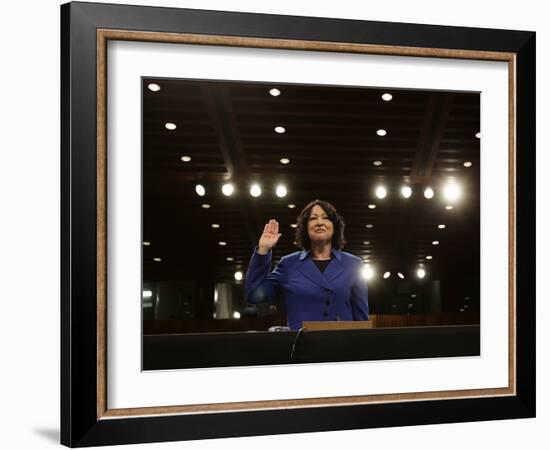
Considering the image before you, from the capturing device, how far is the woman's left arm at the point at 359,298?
221cm

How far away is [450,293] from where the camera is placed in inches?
90.4

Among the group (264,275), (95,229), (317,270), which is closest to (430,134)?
(317,270)

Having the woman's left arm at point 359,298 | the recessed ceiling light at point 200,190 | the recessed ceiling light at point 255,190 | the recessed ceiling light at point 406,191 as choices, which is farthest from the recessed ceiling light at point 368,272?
the recessed ceiling light at point 200,190

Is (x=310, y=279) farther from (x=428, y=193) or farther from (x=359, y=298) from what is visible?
(x=428, y=193)

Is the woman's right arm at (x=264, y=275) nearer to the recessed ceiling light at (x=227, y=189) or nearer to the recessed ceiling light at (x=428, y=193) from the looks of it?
the recessed ceiling light at (x=227, y=189)

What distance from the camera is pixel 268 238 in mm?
2262

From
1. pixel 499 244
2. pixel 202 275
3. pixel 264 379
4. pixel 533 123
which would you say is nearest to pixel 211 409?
pixel 264 379

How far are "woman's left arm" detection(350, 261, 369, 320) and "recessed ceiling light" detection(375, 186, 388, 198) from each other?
0.96 feet

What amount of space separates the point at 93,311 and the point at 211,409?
38cm

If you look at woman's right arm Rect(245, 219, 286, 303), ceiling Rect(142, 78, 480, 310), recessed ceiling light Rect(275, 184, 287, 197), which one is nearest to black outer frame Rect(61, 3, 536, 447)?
ceiling Rect(142, 78, 480, 310)

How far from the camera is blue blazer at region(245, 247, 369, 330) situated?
2.19 m

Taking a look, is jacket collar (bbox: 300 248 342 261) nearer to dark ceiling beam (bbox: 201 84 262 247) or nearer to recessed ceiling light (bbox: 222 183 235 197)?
dark ceiling beam (bbox: 201 84 262 247)

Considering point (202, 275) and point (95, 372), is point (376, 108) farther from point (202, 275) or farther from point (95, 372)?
point (95, 372)

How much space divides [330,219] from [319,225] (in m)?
0.04
